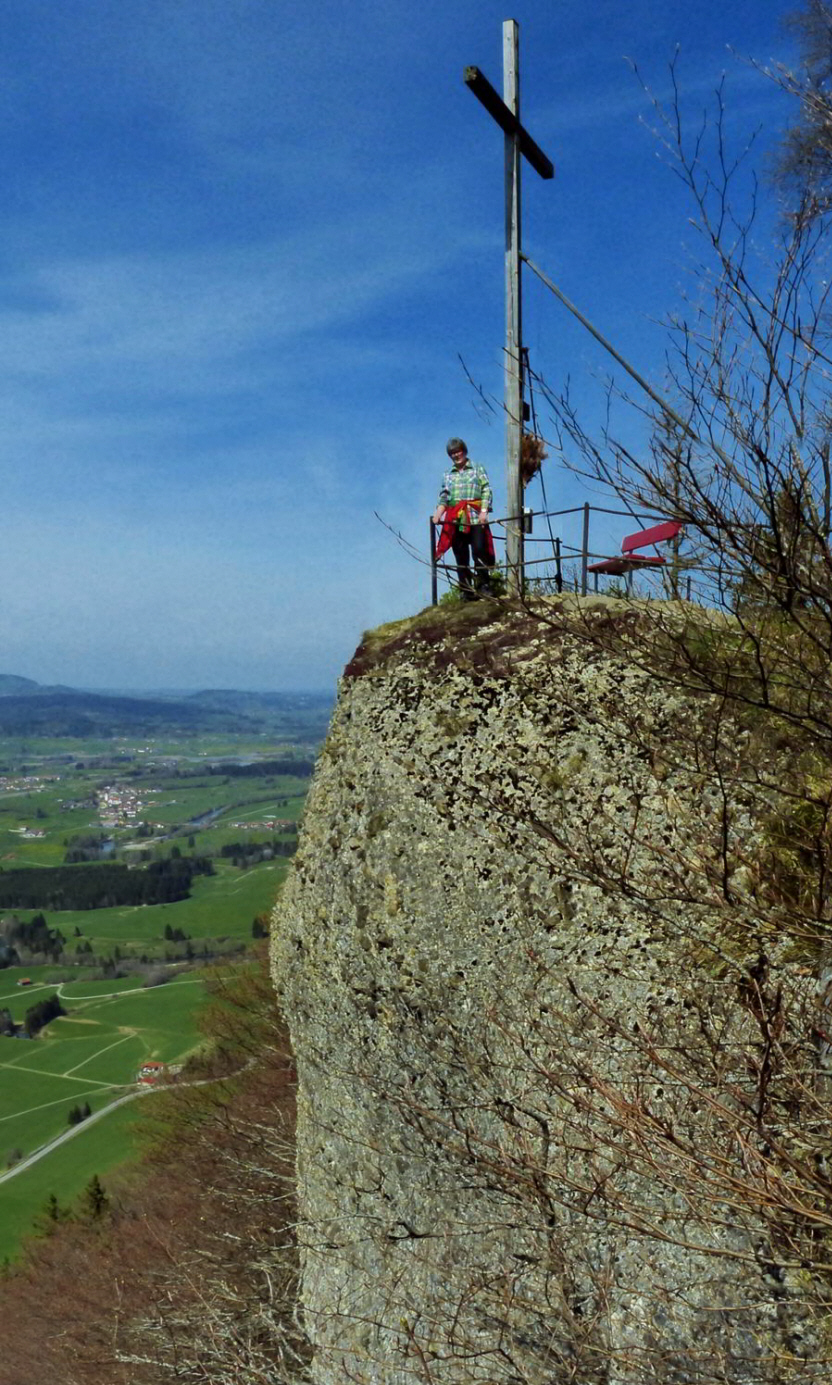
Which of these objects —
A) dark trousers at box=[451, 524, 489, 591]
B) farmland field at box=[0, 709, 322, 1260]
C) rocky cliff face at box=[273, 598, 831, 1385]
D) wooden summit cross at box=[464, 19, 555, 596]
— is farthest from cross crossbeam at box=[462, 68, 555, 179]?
farmland field at box=[0, 709, 322, 1260]

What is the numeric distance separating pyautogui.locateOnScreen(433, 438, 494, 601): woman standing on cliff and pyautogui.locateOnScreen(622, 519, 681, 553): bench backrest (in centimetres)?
290

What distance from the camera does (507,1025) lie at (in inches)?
340

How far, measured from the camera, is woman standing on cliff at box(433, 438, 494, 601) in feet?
34.9

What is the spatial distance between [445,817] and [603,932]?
6.96 ft

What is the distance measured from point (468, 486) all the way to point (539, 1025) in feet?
20.2

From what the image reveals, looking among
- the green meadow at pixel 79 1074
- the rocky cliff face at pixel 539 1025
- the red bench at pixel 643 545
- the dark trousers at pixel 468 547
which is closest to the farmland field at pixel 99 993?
the green meadow at pixel 79 1074

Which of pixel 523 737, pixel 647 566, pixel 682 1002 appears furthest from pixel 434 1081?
pixel 647 566

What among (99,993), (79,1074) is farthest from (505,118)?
(99,993)

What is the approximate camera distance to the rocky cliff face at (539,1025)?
6735 millimetres

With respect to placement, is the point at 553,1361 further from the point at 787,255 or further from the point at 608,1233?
the point at 787,255

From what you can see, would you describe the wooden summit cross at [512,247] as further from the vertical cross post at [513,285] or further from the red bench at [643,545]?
the red bench at [643,545]

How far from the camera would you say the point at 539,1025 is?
27.3ft

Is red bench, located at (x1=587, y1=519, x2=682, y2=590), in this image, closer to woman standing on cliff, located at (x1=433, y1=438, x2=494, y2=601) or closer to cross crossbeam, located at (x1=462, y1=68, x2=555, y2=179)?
woman standing on cliff, located at (x1=433, y1=438, x2=494, y2=601)

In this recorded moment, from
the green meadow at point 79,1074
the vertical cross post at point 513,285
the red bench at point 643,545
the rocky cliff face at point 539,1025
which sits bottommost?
the green meadow at point 79,1074
